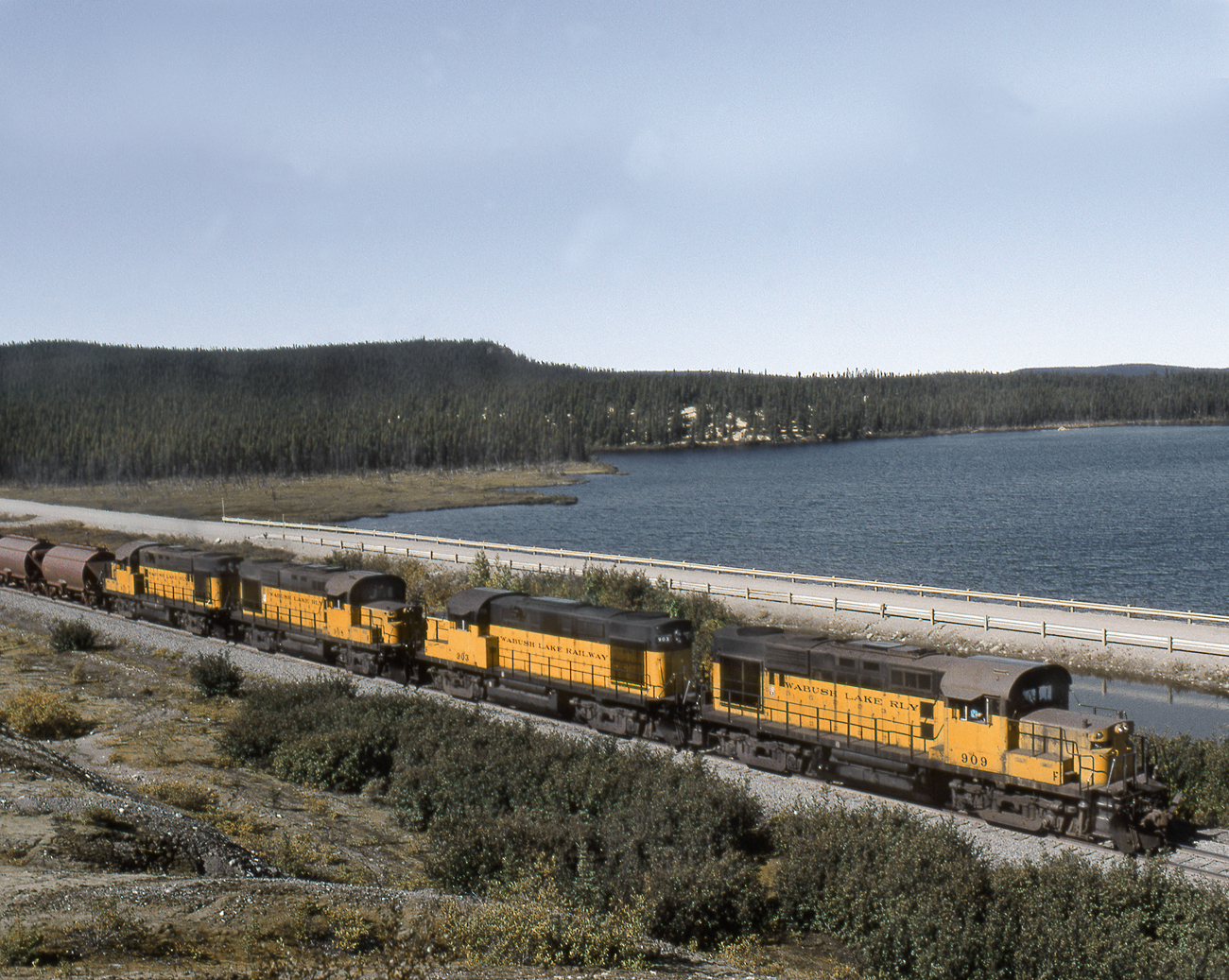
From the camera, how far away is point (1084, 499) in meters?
99.6

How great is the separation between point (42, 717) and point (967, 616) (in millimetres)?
36555

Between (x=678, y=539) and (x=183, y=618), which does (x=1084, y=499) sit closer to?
(x=678, y=539)

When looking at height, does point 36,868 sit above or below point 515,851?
above

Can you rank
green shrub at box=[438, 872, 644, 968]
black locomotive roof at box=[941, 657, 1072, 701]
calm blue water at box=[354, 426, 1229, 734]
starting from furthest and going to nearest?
1. calm blue water at box=[354, 426, 1229, 734]
2. black locomotive roof at box=[941, 657, 1072, 701]
3. green shrub at box=[438, 872, 644, 968]

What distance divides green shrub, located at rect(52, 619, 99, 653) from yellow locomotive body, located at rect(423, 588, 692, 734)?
1668 centimetres

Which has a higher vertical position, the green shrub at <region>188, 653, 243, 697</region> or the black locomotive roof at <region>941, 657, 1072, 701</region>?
the black locomotive roof at <region>941, 657, 1072, 701</region>

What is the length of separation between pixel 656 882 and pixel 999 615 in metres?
34.2

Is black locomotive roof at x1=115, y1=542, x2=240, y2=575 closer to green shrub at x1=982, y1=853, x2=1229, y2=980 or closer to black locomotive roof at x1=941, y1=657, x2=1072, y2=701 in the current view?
black locomotive roof at x1=941, y1=657, x2=1072, y2=701

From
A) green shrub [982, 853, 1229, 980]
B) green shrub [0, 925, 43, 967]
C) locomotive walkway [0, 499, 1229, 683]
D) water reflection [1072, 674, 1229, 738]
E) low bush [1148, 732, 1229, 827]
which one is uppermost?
green shrub [0, 925, 43, 967]

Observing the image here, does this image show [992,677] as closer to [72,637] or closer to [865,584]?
[865,584]

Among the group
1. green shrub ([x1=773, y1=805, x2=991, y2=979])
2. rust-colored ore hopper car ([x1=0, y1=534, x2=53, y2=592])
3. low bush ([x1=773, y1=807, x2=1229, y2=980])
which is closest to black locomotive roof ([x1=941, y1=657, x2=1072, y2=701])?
green shrub ([x1=773, y1=805, x2=991, y2=979])

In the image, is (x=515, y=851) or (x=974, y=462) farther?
(x=974, y=462)

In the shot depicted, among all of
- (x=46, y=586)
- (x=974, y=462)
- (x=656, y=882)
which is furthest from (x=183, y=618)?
(x=974, y=462)

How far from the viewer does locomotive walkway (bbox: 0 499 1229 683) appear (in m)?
39.4
